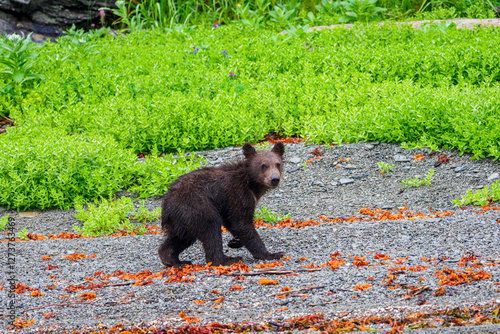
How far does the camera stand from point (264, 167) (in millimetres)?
5801

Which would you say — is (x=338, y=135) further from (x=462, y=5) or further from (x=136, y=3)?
(x=136, y=3)

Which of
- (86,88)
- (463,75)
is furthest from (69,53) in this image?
(463,75)

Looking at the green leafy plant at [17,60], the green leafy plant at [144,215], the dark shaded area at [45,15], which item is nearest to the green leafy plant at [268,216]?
the green leafy plant at [144,215]

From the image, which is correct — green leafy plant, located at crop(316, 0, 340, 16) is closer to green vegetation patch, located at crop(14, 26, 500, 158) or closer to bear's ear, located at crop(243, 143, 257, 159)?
green vegetation patch, located at crop(14, 26, 500, 158)

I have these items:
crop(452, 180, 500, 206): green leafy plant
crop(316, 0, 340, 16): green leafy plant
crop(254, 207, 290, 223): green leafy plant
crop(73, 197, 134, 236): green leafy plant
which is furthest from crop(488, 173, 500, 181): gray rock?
crop(316, 0, 340, 16): green leafy plant

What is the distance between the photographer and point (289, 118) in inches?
396

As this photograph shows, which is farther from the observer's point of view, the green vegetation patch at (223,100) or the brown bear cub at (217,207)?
the green vegetation patch at (223,100)

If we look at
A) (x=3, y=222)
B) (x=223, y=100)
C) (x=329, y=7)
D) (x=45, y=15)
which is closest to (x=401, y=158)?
(x=223, y=100)

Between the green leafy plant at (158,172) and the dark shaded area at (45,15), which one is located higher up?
the dark shaded area at (45,15)

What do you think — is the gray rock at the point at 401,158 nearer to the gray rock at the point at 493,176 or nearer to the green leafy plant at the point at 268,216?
the gray rock at the point at 493,176

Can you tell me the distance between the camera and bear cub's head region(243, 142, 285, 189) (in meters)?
5.72

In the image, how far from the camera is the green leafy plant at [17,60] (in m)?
11.5

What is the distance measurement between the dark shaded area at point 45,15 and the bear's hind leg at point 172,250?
39.9 feet

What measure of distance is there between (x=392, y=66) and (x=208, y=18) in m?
7.10
